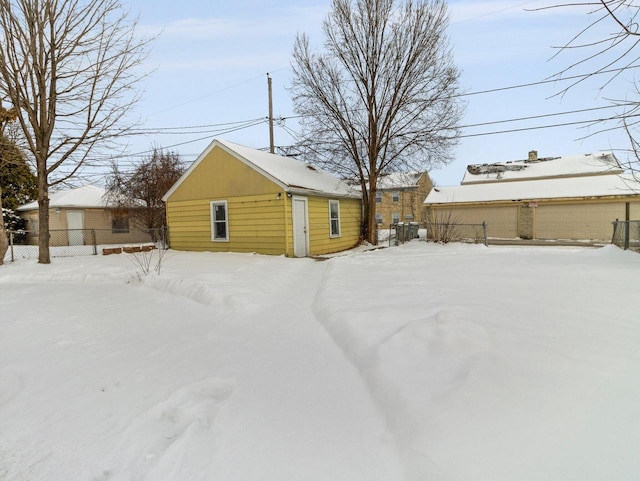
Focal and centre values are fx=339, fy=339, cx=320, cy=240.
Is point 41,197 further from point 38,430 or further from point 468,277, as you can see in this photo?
point 468,277

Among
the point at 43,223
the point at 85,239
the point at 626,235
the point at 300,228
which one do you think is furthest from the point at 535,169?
the point at 85,239

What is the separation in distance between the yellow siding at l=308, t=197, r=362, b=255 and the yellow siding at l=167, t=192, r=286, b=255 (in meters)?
1.46

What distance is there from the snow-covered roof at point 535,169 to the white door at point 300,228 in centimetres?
2166

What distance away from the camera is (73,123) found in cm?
1145

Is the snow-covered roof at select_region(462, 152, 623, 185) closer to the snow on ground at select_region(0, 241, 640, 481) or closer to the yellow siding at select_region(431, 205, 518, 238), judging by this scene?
the yellow siding at select_region(431, 205, 518, 238)

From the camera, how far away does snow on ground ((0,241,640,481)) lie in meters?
2.01

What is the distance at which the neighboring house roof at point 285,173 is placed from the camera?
11804mm

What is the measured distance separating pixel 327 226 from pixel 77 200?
1772cm

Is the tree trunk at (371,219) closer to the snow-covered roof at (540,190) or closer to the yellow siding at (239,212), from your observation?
the yellow siding at (239,212)

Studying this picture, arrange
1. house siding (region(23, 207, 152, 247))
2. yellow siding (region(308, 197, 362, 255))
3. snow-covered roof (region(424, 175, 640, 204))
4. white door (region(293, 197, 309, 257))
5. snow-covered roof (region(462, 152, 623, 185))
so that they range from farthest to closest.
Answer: snow-covered roof (region(462, 152, 623, 185)), house siding (region(23, 207, 152, 247)), snow-covered roof (region(424, 175, 640, 204)), yellow siding (region(308, 197, 362, 255)), white door (region(293, 197, 309, 257))

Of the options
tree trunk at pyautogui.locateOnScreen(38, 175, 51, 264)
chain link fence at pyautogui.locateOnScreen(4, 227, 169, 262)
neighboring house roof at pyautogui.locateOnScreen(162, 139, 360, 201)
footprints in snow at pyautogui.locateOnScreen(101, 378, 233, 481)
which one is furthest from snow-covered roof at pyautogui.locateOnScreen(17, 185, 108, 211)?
footprints in snow at pyautogui.locateOnScreen(101, 378, 233, 481)

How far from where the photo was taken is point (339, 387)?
9.73 ft

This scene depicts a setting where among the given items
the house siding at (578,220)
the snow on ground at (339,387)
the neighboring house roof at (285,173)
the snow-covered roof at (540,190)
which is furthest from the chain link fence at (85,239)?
the house siding at (578,220)

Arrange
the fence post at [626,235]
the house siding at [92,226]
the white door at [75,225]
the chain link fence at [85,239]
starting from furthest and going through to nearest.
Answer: the white door at [75,225], the house siding at [92,226], the chain link fence at [85,239], the fence post at [626,235]
